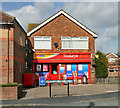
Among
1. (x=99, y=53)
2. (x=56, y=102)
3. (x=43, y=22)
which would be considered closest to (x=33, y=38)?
(x=43, y=22)

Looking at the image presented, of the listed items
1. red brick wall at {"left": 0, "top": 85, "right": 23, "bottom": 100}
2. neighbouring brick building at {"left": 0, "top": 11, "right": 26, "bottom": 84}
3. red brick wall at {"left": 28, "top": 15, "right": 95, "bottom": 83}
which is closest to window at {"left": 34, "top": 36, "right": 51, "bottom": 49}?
red brick wall at {"left": 28, "top": 15, "right": 95, "bottom": 83}

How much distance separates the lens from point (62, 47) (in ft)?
72.7

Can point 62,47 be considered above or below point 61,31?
below

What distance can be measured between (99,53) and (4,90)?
660 inches

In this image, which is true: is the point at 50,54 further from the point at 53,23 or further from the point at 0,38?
the point at 0,38

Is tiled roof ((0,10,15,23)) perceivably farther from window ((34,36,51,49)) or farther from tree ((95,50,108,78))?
tree ((95,50,108,78))

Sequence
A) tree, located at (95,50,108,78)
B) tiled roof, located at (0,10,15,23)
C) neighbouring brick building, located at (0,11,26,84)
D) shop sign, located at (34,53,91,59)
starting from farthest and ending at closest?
tree, located at (95,50,108,78), shop sign, located at (34,53,91,59), tiled roof, located at (0,10,15,23), neighbouring brick building, located at (0,11,26,84)

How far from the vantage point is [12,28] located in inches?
569

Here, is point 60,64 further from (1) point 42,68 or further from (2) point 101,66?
(2) point 101,66

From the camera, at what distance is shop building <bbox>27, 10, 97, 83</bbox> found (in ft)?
70.8

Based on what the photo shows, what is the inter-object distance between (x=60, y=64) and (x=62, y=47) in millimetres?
2119

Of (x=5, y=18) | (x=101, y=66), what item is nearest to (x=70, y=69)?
(x=101, y=66)

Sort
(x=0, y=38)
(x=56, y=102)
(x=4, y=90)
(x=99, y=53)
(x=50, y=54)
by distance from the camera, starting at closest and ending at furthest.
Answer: (x=56, y=102)
(x=4, y=90)
(x=0, y=38)
(x=50, y=54)
(x=99, y=53)

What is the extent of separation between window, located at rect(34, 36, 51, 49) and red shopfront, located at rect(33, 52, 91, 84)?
1.10 metres
